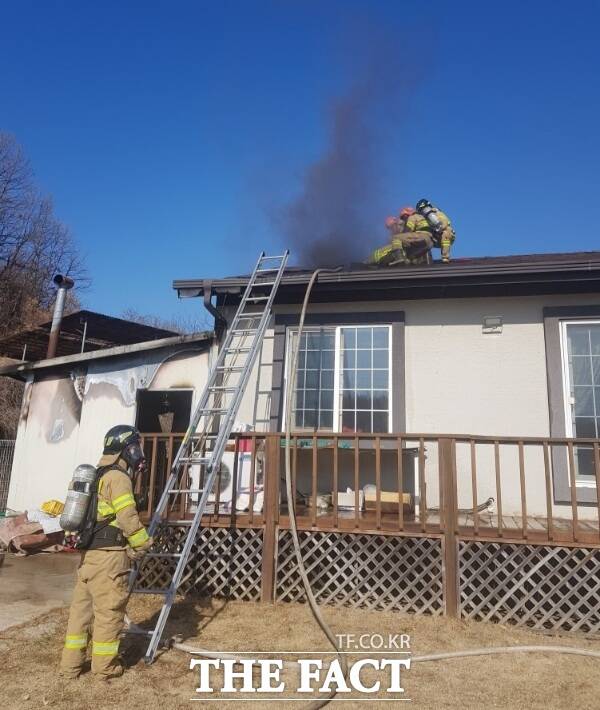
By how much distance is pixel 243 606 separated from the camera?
5293mm

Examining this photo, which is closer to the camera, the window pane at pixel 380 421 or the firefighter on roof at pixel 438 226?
the window pane at pixel 380 421

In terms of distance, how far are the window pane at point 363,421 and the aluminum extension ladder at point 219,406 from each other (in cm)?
164

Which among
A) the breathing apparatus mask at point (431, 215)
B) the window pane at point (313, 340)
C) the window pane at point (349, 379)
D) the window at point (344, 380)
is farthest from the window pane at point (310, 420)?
the breathing apparatus mask at point (431, 215)

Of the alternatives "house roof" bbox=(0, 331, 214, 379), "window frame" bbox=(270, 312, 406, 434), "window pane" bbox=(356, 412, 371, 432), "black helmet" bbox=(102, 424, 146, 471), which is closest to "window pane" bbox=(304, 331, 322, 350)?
"window frame" bbox=(270, 312, 406, 434)

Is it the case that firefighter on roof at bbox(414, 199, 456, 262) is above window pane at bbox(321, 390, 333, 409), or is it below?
above

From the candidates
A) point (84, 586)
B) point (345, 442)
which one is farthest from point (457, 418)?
point (84, 586)

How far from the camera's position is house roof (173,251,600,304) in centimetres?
655

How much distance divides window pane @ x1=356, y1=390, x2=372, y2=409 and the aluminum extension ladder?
1513mm

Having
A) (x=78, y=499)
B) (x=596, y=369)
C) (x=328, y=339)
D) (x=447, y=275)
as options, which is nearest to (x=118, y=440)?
(x=78, y=499)

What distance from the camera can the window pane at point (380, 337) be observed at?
7.35 m

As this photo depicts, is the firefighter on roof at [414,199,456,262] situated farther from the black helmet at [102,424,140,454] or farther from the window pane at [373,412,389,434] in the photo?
the black helmet at [102,424,140,454]

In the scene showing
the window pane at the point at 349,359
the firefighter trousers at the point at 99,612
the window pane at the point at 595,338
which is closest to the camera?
the firefighter trousers at the point at 99,612

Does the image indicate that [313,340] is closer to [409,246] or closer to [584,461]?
[409,246]

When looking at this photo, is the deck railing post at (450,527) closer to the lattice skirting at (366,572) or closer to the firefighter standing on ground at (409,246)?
the lattice skirting at (366,572)
